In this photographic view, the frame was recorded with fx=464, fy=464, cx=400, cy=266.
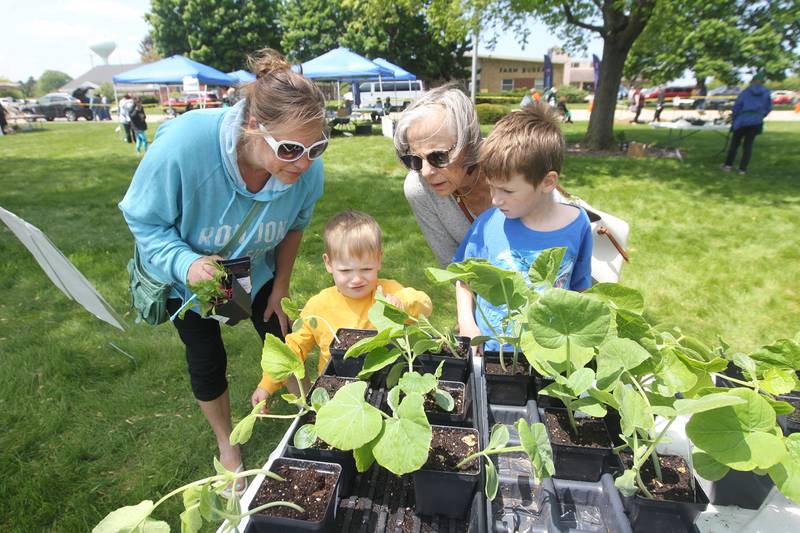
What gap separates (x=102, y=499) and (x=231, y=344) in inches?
50.1

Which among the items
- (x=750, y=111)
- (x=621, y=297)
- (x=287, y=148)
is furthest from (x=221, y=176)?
(x=750, y=111)

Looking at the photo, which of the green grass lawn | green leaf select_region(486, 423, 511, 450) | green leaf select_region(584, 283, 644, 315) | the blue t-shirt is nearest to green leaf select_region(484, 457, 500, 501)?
green leaf select_region(486, 423, 511, 450)

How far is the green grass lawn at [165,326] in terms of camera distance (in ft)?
7.35

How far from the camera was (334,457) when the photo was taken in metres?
0.87

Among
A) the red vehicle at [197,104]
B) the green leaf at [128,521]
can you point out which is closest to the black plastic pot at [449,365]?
the green leaf at [128,521]

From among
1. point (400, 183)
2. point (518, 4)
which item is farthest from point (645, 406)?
point (518, 4)

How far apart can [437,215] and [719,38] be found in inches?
1029

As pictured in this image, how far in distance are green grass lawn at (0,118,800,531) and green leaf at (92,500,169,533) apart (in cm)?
164

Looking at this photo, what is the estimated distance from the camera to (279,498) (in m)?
0.79

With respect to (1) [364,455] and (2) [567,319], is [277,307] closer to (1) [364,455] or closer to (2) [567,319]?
(1) [364,455]

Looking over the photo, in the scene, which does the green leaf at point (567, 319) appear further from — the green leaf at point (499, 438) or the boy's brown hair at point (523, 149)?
the boy's brown hair at point (523, 149)

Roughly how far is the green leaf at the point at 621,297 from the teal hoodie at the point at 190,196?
1.16m

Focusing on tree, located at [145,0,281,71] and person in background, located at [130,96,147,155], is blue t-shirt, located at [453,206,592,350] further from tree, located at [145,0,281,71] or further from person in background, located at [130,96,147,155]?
tree, located at [145,0,281,71]

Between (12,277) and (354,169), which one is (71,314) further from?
(354,169)
